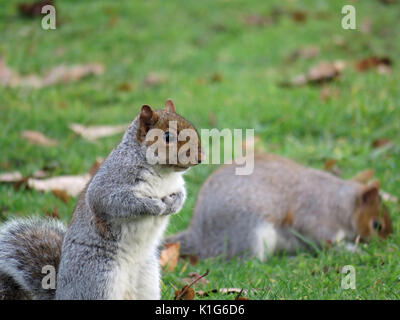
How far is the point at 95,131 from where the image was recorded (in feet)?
15.5

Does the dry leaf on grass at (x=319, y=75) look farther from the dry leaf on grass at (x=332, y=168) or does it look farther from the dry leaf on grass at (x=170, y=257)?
the dry leaf on grass at (x=170, y=257)

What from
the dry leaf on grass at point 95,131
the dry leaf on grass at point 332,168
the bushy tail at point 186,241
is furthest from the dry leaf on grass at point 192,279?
the dry leaf on grass at point 95,131

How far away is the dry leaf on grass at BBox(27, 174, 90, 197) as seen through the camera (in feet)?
12.6

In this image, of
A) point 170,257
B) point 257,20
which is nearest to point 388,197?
point 170,257

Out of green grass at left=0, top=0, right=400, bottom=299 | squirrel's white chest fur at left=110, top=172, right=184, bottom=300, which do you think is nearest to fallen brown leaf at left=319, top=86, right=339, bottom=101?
green grass at left=0, top=0, right=400, bottom=299

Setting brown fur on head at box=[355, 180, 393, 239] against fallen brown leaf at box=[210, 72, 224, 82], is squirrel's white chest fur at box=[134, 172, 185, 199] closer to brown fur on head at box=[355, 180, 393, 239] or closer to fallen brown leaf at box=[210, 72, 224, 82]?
brown fur on head at box=[355, 180, 393, 239]

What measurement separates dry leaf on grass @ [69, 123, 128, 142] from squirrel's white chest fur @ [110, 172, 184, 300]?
8.05ft

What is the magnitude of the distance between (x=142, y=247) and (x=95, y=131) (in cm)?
256

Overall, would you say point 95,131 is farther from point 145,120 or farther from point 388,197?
point 145,120

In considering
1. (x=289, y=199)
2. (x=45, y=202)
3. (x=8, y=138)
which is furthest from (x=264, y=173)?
(x=8, y=138)

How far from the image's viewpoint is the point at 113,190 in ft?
7.34

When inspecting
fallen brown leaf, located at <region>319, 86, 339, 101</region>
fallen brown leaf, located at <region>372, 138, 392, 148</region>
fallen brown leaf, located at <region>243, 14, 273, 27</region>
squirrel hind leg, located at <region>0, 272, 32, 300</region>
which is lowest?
squirrel hind leg, located at <region>0, 272, 32, 300</region>

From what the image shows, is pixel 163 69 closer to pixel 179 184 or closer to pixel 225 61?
pixel 225 61

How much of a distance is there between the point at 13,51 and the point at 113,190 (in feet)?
16.2
